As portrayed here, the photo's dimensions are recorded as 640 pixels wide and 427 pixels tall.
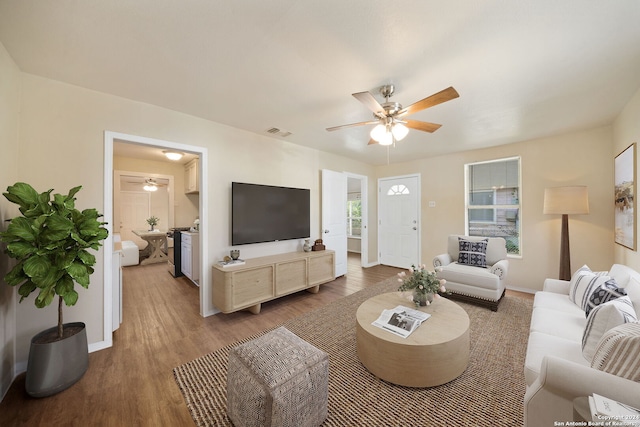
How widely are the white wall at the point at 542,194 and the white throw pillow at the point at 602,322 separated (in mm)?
2744

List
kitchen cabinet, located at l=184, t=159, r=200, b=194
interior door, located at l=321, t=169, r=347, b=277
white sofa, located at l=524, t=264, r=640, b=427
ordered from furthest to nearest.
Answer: kitchen cabinet, located at l=184, t=159, r=200, b=194
interior door, located at l=321, t=169, r=347, b=277
white sofa, located at l=524, t=264, r=640, b=427

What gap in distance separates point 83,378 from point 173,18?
8.78ft

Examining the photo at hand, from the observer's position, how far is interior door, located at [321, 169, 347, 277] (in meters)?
4.34

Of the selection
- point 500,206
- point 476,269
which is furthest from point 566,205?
point 476,269

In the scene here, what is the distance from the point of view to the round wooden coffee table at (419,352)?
163 cm

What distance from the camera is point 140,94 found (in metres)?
2.26

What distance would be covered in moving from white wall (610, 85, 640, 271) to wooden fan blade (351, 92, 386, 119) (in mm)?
2484

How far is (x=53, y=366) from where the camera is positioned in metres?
1.64

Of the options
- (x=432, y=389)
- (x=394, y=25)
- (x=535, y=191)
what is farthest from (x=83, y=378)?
(x=535, y=191)

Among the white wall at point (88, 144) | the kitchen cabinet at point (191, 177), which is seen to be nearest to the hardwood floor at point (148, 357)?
the white wall at point (88, 144)

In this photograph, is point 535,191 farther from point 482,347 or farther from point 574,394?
point 574,394

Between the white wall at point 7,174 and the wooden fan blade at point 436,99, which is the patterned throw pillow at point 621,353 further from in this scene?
the white wall at point 7,174

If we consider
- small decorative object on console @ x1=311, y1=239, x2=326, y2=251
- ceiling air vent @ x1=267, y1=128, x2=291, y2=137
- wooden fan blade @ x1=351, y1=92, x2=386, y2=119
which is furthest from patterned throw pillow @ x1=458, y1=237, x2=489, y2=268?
ceiling air vent @ x1=267, y1=128, x2=291, y2=137

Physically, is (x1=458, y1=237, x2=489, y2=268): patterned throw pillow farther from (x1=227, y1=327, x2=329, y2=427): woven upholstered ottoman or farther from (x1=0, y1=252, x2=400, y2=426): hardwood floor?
(x1=227, y1=327, x2=329, y2=427): woven upholstered ottoman
